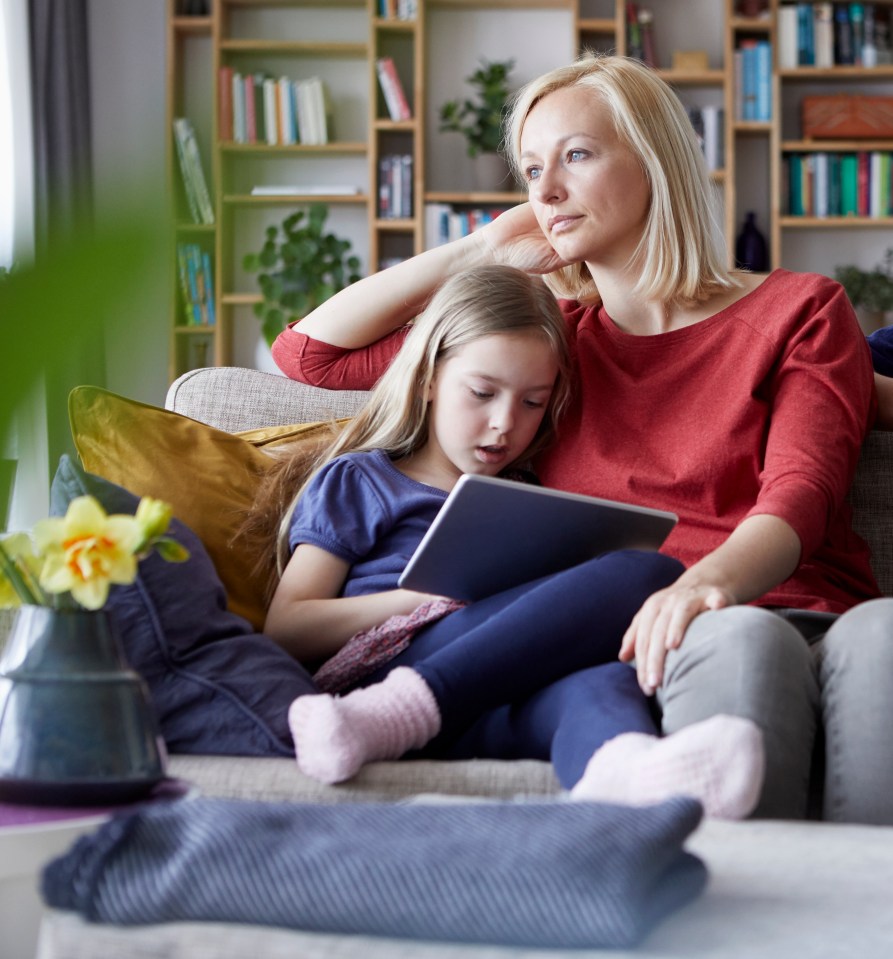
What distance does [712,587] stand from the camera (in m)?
1.17

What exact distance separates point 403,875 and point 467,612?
0.71m

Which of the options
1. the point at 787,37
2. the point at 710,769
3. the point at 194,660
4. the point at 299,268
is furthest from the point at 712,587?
the point at 787,37

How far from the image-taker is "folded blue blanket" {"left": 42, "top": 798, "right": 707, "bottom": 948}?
0.58 metres

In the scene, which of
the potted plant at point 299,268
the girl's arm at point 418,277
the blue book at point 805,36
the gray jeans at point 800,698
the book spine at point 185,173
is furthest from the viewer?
the blue book at point 805,36

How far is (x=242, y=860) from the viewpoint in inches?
24.4

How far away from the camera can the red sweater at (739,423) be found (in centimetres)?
143

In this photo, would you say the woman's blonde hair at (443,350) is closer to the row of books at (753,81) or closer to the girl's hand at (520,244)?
the girl's hand at (520,244)

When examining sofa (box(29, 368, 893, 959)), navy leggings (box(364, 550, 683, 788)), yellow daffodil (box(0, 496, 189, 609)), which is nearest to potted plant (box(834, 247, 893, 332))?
navy leggings (box(364, 550, 683, 788))

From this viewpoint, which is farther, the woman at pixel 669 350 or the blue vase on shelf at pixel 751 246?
the blue vase on shelf at pixel 751 246

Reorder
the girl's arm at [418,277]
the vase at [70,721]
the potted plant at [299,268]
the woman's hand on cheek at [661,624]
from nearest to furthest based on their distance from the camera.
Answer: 1. the vase at [70,721]
2. the woman's hand on cheek at [661,624]
3. the girl's arm at [418,277]
4. the potted plant at [299,268]

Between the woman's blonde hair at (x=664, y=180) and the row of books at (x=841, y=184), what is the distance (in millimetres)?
3370

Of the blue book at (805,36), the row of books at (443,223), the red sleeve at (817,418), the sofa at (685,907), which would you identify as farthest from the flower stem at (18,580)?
the blue book at (805,36)

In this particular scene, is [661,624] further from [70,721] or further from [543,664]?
[70,721]

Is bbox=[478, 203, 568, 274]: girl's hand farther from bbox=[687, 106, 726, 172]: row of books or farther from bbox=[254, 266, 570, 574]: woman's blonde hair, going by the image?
bbox=[687, 106, 726, 172]: row of books
